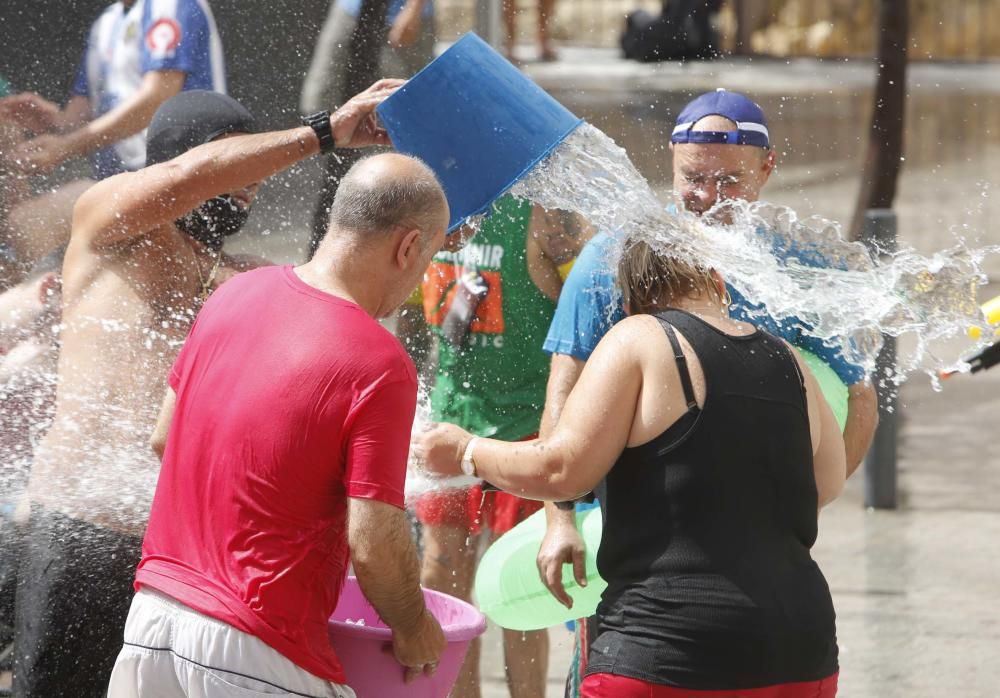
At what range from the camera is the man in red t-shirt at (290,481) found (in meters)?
2.31

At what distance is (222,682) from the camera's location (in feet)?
7.64

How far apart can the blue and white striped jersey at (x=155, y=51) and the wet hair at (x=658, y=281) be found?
304 cm

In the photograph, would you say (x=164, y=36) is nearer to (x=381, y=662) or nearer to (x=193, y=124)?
(x=193, y=124)

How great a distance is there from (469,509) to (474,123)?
48.9 inches

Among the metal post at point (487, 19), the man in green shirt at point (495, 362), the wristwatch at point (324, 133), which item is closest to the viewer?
the wristwatch at point (324, 133)

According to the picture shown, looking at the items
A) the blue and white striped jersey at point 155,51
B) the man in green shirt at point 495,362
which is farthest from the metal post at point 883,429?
the blue and white striped jersey at point 155,51

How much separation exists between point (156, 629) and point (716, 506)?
1000 mm

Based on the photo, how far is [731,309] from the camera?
3.14 meters

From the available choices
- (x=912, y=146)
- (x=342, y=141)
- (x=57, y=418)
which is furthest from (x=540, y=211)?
(x=912, y=146)

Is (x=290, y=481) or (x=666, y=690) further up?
(x=290, y=481)

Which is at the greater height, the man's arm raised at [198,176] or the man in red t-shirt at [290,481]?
the man's arm raised at [198,176]

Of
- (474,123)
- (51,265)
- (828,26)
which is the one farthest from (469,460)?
(828,26)

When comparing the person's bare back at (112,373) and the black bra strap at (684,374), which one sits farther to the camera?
the person's bare back at (112,373)

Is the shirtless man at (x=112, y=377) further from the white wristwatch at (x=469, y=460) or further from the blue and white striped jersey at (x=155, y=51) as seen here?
the blue and white striped jersey at (x=155, y=51)
